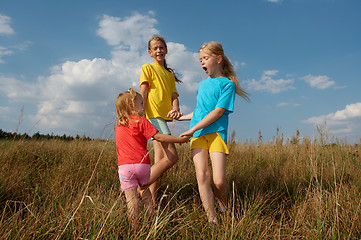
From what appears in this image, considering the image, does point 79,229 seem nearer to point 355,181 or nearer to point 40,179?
point 40,179

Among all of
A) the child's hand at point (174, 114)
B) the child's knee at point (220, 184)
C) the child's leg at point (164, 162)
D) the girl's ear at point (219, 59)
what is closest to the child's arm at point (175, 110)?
the child's hand at point (174, 114)

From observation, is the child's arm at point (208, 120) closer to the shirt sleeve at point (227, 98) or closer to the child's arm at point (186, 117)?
the shirt sleeve at point (227, 98)

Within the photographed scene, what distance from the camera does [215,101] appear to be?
271 cm

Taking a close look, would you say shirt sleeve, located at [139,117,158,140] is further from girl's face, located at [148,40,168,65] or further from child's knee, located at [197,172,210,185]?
girl's face, located at [148,40,168,65]

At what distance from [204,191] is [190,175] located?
137 centimetres

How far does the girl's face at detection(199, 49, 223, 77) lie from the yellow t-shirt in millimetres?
483

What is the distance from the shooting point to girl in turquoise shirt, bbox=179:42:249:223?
2549 millimetres

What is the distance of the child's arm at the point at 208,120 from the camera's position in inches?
98.3

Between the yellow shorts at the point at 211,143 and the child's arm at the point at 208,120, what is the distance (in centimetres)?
16

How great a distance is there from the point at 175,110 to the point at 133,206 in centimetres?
110

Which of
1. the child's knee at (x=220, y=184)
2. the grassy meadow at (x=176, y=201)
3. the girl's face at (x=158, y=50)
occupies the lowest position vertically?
the grassy meadow at (x=176, y=201)

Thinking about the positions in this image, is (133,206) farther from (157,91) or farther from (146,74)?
(146,74)

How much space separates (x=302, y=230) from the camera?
236 centimetres

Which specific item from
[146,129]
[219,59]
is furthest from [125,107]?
Answer: [219,59]
